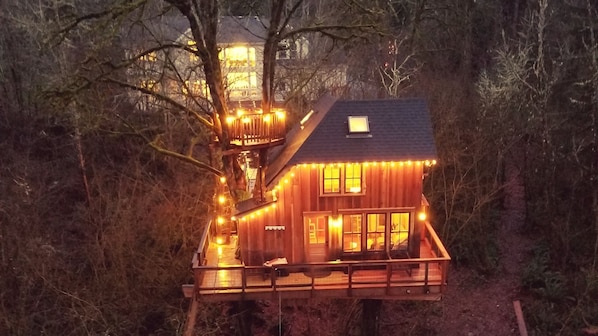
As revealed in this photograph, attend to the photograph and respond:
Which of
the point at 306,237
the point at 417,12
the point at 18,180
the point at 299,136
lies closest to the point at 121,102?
the point at 18,180

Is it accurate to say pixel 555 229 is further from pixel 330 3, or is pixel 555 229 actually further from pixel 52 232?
pixel 52 232

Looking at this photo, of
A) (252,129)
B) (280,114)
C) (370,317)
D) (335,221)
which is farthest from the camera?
(370,317)

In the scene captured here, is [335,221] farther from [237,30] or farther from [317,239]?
[237,30]

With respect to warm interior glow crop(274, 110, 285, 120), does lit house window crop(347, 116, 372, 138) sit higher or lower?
lower

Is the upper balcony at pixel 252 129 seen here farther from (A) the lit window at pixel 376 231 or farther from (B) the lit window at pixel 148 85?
(A) the lit window at pixel 376 231

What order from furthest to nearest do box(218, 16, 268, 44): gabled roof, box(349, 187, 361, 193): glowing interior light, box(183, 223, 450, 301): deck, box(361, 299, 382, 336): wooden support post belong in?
box(218, 16, 268, 44): gabled roof < box(361, 299, 382, 336): wooden support post < box(349, 187, 361, 193): glowing interior light < box(183, 223, 450, 301): deck

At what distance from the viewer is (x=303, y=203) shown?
13461 mm

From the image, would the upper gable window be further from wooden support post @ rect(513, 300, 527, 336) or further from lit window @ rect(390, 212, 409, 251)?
wooden support post @ rect(513, 300, 527, 336)

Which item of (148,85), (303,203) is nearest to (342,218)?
(303,203)

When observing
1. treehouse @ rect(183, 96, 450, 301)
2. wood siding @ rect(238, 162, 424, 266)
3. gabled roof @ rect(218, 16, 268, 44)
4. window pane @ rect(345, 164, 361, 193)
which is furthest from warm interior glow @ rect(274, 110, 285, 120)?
gabled roof @ rect(218, 16, 268, 44)

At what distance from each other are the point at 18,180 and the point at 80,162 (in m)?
2.30

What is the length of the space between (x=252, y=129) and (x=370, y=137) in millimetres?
2951

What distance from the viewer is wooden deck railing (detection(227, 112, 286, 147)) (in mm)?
13016

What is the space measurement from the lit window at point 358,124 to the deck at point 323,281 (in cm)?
325
